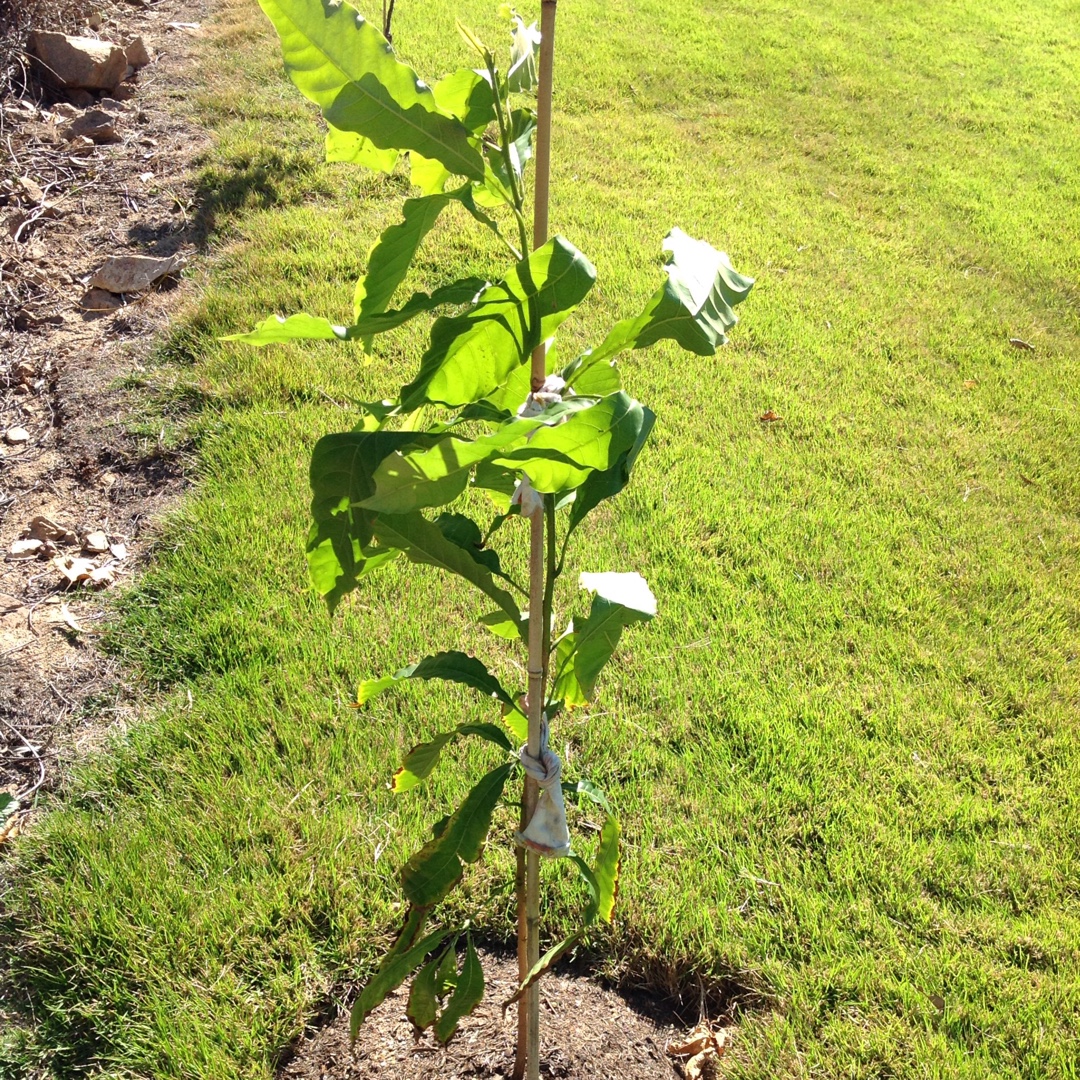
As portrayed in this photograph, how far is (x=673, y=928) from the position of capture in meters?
2.32

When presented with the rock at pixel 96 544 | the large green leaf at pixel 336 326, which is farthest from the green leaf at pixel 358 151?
the rock at pixel 96 544

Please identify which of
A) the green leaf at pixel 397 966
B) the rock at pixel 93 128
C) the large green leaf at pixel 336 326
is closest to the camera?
the large green leaf at pixel 336 326

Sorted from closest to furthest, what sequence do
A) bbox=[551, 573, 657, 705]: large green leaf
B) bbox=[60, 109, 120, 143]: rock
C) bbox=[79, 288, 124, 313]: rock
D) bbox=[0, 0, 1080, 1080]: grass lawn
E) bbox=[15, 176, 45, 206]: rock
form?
bbox=[551, 573, 657, 705]: large green leaf < bbox=[0, 0, 1080, 1080]: grass lawn < bbox=[79, 288, 124, 313]: rock < bbox=[15, 176, 45, 206]: rock < bbox=[60, 109, 120, 143]: rock

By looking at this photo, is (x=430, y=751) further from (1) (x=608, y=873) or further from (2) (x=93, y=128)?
(2) (x=93, y=128)

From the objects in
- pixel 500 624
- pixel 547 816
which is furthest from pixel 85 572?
pixel 547 816

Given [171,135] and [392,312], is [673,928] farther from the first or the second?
[171,135]

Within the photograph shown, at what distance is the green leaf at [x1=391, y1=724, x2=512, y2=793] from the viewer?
1.61m

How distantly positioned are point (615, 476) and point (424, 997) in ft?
3.38

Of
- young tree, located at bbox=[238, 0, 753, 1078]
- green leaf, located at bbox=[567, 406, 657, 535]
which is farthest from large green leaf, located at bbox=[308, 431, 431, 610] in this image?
green leaf, located at bbox=[567, 406, 657, 535]

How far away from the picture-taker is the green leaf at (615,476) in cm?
115

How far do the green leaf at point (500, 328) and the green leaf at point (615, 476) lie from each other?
0.17m

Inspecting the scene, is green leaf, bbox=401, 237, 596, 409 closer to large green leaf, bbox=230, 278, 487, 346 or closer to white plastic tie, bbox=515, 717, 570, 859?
large green leaf, bbox=230, 278, 487, 346

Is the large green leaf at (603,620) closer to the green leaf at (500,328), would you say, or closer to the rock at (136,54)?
the green leaf at (500,328)

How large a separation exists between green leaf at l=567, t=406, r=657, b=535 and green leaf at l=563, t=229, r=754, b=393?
4.0 inches
